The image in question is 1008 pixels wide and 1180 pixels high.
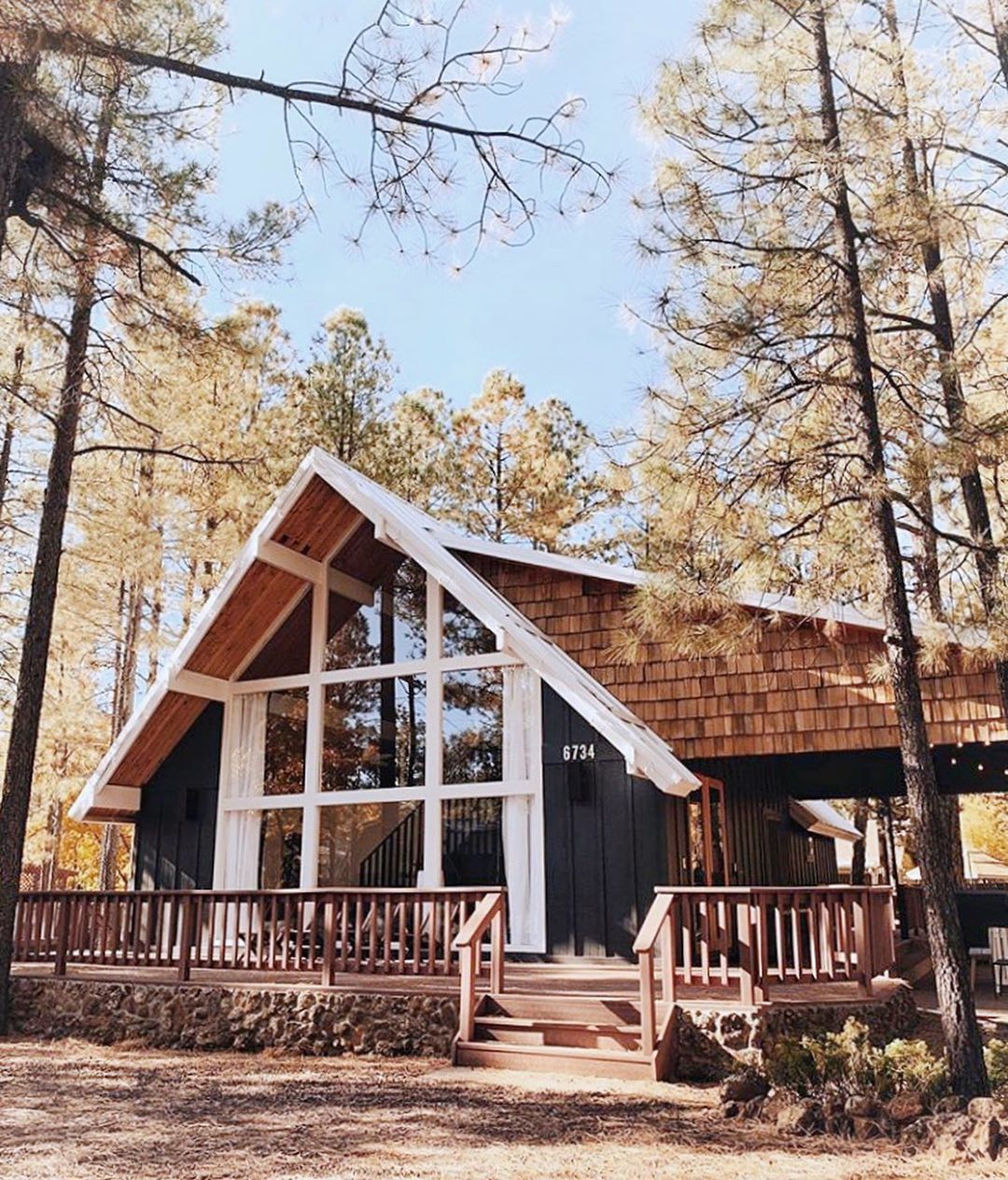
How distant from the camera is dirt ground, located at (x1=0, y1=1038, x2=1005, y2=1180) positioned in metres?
4.66

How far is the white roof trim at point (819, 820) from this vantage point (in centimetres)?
1563

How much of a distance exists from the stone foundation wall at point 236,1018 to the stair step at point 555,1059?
20.8 inches

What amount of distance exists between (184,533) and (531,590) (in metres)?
7.40

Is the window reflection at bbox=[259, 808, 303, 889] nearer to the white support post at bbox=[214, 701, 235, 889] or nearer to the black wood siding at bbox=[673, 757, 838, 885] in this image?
the white support post at bbox=[214, 701, 235, 889]

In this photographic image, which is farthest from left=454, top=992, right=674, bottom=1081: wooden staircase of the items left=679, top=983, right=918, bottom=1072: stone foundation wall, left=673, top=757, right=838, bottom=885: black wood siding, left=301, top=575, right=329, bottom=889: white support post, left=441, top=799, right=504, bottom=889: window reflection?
left=301, top=575, right=329, bottom=889: white support post

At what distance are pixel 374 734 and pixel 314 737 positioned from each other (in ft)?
2.19

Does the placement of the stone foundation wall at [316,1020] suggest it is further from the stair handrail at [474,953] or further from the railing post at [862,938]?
the stair handrail at [474,953]

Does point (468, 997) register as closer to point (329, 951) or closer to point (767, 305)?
point (329, 951)

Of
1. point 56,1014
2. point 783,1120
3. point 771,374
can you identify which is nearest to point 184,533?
point 56,1014

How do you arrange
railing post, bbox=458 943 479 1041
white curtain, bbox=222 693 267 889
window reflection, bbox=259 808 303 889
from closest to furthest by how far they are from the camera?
railing post, bbox=458 943 479 1041
window reflection, bbox=259 808 303 889
white curtain, bbox=222 693 267 889

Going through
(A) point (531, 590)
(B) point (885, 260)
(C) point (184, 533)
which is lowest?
(A) point (531, 590)

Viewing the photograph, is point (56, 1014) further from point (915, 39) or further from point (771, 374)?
point (915, 39)

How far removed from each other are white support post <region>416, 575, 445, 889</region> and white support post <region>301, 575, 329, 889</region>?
3.99 ft

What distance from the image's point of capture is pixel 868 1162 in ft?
15.8
